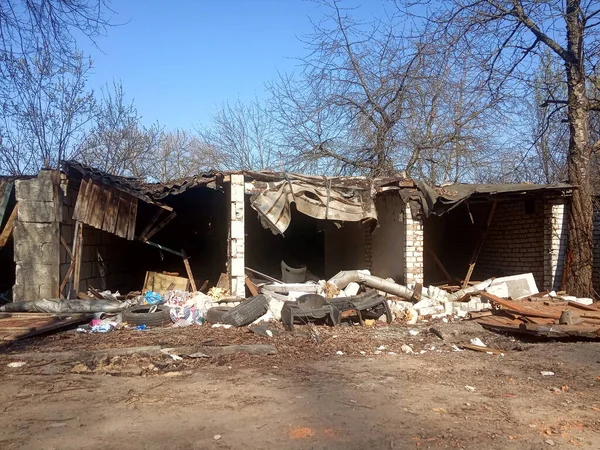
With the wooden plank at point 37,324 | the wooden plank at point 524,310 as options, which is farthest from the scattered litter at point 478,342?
the wooden plank at point 37,324

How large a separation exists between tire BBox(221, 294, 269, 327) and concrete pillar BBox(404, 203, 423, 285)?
3568mm

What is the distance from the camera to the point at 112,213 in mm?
10484

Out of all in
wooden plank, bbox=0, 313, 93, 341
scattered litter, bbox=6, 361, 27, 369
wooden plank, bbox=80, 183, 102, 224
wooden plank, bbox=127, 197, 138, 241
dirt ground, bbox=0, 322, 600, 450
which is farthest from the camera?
wooden plank, bbox=127, 197, 138, 241

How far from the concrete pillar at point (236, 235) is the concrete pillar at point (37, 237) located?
135 inches

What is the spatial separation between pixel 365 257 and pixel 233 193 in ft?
15.3

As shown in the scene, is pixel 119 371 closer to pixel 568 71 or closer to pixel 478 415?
pixel 478 415

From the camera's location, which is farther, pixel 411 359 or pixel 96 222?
pixel 96 222

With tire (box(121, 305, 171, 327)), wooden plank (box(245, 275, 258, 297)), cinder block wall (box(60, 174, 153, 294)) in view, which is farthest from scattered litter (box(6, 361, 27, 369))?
wooden plank (box(245, 275, 258, 297))

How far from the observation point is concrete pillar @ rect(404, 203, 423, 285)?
11.1 meters

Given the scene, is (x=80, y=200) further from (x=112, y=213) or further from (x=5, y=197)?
(x=5, y=197)

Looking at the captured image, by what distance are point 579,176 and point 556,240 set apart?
1592mm

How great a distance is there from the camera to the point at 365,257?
13422 millimetres

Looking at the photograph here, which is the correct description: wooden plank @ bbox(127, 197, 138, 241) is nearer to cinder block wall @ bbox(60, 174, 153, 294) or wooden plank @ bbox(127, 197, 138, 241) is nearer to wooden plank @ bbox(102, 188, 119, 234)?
wooden plank @ bbox(102, 188, 119, 234)

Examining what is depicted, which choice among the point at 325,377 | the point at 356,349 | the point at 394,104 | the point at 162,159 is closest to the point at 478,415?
the point at 325,377
